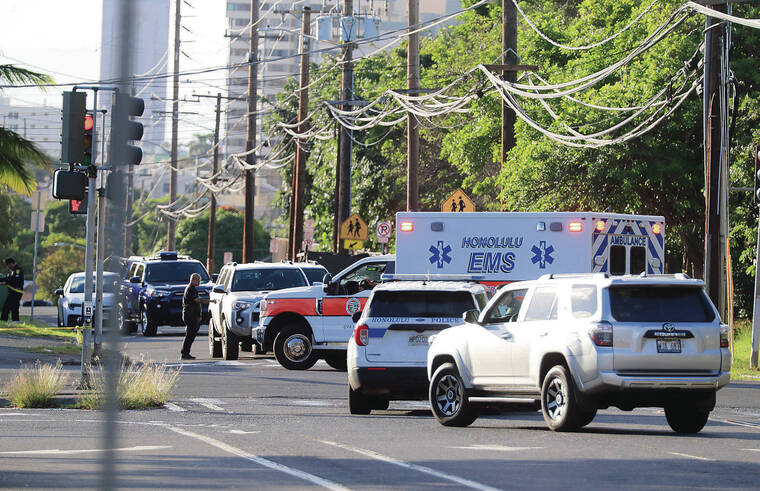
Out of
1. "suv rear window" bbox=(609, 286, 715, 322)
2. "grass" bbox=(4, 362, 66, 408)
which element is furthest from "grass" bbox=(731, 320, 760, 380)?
Result: "grass" bbox=(4, 362, 66, 408)

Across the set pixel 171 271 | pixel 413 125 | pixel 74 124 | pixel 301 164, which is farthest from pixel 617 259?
pixel 301 164

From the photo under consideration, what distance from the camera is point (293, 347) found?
24016 millimetres

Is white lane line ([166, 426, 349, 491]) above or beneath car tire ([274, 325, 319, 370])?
beneath

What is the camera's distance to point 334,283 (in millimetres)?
23578

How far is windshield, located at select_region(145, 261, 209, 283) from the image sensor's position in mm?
36656

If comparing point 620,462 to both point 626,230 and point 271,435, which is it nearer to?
point 271,435

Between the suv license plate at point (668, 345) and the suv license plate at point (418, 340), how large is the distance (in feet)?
12.4

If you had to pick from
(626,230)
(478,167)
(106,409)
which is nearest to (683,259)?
(478,167)

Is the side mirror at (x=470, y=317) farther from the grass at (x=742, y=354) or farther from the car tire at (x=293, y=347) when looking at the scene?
the grass at (x=742, y=354)

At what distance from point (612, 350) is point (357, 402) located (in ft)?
14.0

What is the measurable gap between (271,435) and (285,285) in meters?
13.6

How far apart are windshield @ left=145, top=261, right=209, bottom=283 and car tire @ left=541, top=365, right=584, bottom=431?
23.3 meters

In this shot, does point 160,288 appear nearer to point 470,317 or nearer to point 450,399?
point 450,399

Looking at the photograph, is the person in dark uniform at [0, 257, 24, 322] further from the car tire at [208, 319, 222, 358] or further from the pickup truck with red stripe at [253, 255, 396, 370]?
the pickup truck with red stripe at [253, 255, 396, 370]
